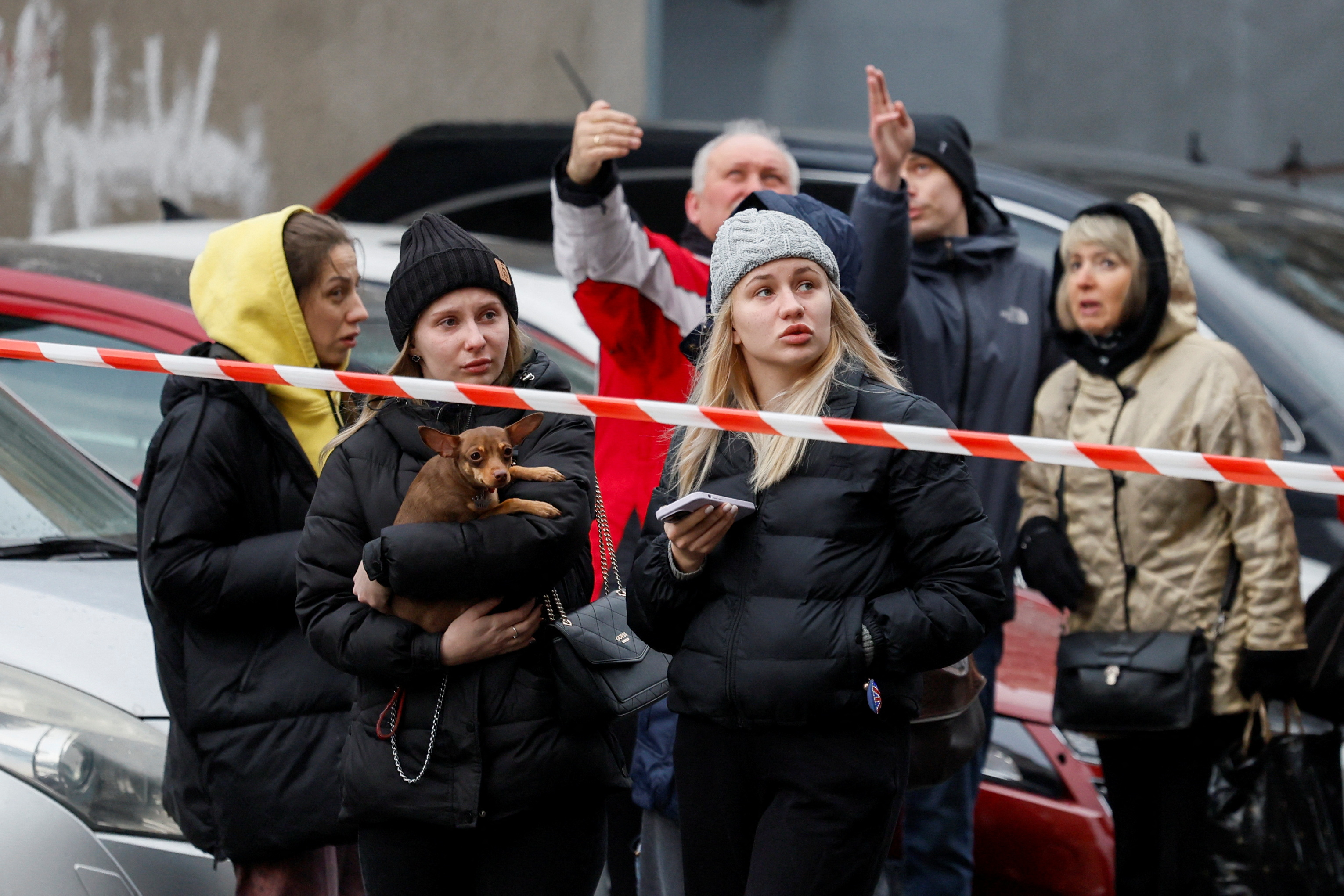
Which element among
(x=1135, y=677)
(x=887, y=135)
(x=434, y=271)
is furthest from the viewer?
(x=887, y=135)

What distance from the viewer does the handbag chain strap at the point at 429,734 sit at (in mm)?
2592

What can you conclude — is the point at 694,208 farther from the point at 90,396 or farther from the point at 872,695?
the point at 872,695

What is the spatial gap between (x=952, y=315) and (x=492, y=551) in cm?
181

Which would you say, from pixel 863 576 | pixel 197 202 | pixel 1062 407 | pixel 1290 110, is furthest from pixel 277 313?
pixel 1290 110

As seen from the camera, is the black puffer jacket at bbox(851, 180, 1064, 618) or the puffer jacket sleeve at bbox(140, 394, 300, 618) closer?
the puffer jacket sleeve at bbox(140, 394, 300, 618)

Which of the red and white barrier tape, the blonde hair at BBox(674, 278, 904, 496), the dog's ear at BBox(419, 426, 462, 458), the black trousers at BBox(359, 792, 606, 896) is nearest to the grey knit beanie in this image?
the blonde hair at BBox(674, 278, 904, 496)

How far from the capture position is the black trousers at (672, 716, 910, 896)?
8.45ft

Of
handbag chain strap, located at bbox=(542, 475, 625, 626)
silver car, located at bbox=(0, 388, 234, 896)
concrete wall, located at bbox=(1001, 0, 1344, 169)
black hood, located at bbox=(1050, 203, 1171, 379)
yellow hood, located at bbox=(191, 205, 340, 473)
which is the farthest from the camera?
concrete wall, located at bbox=(1001, 0, 1344, 169)

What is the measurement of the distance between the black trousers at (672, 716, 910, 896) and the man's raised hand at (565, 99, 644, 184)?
4.30 ft

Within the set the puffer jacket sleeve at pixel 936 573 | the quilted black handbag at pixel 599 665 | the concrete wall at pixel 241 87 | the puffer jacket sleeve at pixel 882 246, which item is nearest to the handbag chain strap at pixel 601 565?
the quilted black handbag at pixel 599 665

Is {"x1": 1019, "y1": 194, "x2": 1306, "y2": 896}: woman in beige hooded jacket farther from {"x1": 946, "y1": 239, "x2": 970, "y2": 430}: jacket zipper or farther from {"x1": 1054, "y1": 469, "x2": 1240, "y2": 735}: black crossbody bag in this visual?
{"x1": 946, "y1": 239, "x2": 970, "y2": 430}: jacket zipper

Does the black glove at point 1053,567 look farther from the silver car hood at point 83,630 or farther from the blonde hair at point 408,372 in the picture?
the silver car hood at point 83,630

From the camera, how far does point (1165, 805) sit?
142 inches

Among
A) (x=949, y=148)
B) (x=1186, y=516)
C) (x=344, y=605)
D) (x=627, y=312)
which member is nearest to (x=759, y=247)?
(x=627, y=312)
